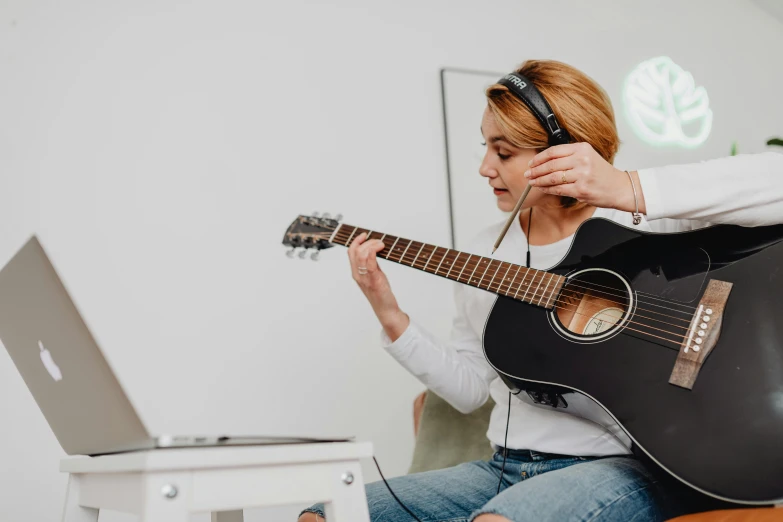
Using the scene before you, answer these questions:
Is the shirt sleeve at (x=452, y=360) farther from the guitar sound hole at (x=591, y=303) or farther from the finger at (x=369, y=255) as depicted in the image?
the guitar sound hole at (x=591, y=303)

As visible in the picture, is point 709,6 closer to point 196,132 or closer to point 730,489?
point 196,132

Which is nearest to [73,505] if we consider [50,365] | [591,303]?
[50,365]

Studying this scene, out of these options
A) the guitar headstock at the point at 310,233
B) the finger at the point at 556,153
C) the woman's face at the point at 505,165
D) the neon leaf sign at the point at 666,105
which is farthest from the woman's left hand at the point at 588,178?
the neon leaf sign at the point at 666,105

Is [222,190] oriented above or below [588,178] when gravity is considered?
above

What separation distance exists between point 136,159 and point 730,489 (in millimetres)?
1606

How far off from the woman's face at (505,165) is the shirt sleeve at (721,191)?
0.29 meters

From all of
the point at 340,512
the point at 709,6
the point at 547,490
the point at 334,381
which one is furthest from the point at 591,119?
the point at 709,6

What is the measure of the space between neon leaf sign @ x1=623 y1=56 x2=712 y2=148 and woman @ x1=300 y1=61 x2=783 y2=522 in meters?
1.47

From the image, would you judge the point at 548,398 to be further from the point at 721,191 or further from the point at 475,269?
the point at 721,191

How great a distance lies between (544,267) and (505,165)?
0.73ft

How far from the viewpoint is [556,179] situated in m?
1.12

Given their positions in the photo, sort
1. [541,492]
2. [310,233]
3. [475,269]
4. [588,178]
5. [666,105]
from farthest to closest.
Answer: [666,105] < [310,233] < [475,269] < [588,178] < [541,492]

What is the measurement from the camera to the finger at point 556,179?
111cm

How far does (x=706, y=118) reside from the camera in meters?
2.91
